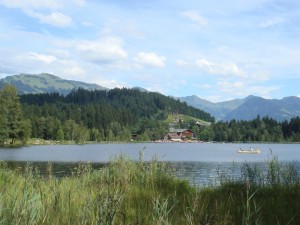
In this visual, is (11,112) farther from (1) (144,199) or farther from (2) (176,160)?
(1) (144,199)

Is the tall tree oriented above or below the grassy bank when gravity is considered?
above

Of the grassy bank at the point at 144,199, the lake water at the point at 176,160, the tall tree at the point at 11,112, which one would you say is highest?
the tall tree at the point at 11,112

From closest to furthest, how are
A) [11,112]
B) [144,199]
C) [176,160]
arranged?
[144,199] → [176,160] → [11,112]

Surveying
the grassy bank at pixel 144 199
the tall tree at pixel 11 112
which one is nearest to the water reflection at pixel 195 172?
the grassy bank at pixel 144 199

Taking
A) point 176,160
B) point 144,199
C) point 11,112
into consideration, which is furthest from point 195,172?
point 11,112

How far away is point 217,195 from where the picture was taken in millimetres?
10180

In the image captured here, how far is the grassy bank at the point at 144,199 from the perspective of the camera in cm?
484

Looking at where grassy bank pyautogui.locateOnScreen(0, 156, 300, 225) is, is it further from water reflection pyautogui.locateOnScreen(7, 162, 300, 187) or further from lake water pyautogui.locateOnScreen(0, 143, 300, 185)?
lake water pyautogui.locateOnScreen(0, 143, 300, 185)

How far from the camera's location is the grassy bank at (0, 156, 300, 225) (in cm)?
484

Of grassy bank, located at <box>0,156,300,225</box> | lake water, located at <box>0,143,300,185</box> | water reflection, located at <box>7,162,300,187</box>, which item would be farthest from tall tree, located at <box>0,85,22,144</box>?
grassy bank, located at <box>0,156,300,225</box>

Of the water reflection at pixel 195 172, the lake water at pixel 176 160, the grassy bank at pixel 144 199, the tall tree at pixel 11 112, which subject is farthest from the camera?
the tall tree at pixel 11 112

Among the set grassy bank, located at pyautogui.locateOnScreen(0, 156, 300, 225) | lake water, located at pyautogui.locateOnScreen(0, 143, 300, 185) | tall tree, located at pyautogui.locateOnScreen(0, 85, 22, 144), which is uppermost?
tall tree, located at pyautogui.locateOnScreen(0, 85, 22, 144)

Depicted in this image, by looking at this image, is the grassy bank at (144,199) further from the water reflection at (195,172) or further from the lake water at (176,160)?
the lake water at (176,160)

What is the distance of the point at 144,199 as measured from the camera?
9.05 m
